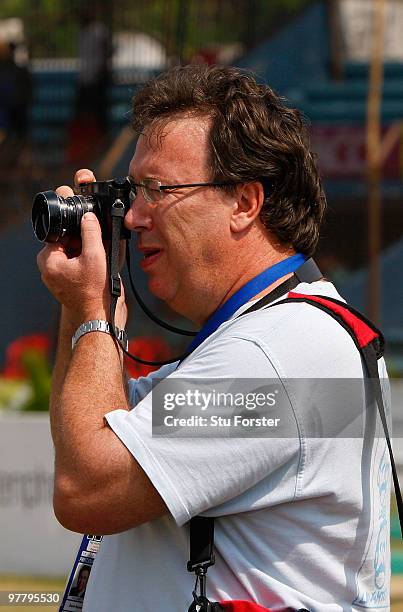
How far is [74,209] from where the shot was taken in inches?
74.8

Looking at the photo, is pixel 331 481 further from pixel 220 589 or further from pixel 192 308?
pixel 192 308

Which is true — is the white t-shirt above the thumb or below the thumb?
below

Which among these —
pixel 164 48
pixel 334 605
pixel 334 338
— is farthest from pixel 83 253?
pixel 164 48

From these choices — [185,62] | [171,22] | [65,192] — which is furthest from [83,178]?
[171,22]

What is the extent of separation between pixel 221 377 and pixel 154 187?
0.39 m

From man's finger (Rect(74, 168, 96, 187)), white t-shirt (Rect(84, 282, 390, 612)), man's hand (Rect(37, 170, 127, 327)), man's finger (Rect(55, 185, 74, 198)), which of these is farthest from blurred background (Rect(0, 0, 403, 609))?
white t-shirt (Rect(84, 282, 390, 612))

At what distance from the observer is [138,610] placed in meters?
1.70

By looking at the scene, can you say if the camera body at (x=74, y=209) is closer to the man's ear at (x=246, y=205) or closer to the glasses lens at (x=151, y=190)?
the glasses lens at (x=151, y=190)

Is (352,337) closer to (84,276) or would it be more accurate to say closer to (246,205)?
(246,205)

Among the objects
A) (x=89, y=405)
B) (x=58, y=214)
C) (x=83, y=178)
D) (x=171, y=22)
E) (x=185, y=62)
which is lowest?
(x=89, y=405)

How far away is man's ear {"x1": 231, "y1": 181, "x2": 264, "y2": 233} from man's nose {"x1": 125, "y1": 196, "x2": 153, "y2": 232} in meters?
0.16

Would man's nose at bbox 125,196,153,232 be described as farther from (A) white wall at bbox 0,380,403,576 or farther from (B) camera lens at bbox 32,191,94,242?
(A) white wall at bbox 0,380,403,576

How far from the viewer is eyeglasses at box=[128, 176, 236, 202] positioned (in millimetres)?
1843

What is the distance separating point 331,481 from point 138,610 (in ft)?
1.19
